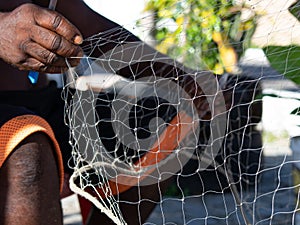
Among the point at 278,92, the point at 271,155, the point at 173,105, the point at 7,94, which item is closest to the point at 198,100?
the point at 173,105

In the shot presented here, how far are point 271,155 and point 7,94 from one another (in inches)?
41.5

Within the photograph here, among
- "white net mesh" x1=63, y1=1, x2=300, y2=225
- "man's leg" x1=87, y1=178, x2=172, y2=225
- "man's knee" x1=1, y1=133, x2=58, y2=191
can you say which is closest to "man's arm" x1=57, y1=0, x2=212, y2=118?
"white net mesh" x1=63, y1=1, x2=300, y2=225

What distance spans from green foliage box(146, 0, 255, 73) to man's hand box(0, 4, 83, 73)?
31cm

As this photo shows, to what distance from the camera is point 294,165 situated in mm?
1683

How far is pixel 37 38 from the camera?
1153 millimetres

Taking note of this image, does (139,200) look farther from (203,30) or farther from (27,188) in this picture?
(203,30)

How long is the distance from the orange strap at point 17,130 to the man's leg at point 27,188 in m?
0.01

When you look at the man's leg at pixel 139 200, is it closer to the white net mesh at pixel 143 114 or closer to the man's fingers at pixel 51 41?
the white net mesh at pixel 143 114

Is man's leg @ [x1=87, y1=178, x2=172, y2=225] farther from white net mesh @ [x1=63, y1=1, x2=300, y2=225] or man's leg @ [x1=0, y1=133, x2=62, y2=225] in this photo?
man's leg @ [x1=0, y1=133, x2=62, y2=225]

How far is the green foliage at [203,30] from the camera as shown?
1533 mm

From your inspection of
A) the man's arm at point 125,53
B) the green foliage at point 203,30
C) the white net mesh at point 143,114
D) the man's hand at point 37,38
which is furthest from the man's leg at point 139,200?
the man's hand at point 37,38

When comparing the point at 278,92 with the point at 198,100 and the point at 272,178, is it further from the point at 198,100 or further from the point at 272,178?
the point at 272,178

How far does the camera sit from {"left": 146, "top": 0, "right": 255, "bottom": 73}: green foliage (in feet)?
5.03

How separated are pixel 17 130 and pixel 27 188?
0.36 feet
